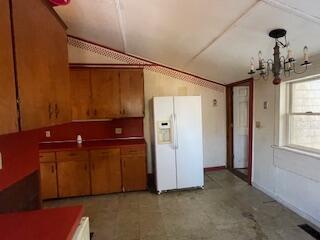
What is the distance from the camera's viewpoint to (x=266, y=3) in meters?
1.77

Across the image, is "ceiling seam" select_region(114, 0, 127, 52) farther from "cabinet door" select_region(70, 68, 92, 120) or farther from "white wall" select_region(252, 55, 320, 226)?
"white wall" select_region(252, 55, 320, 226)

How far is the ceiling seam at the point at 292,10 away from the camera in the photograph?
174cm

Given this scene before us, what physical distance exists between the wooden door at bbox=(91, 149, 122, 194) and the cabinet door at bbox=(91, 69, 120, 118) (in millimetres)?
705

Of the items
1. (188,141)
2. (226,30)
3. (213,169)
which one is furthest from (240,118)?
(226,30)

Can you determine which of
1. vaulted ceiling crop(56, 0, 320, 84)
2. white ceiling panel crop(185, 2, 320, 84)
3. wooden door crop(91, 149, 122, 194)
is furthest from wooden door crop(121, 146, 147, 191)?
white ceiling panel crop(185, 2, 320, 84)

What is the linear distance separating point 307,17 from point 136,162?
3.11 metres

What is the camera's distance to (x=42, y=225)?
1273mm

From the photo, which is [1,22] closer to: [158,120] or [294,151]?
[158,120]

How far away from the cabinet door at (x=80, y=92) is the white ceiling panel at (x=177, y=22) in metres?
1.05

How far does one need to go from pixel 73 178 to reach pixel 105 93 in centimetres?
157

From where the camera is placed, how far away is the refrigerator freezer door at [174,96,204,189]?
3.88 m

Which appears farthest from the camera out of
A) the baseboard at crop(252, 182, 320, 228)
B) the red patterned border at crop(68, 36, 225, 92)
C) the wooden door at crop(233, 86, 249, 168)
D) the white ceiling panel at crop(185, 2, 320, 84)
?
the wooden door at crop(233, 86, 249, 168)

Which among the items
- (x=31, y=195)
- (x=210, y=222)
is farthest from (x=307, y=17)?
(x=31, y=195)

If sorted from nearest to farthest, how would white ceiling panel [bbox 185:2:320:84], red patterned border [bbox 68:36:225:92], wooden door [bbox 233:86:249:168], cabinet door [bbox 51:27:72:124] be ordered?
cabinet door [bbox 51:27:72:124]
white ceiling panel [bbox 185:2:320:84]
red patterned border [bbox 68:36:225:92]
wooden door [bbox 233:86:249:168]
